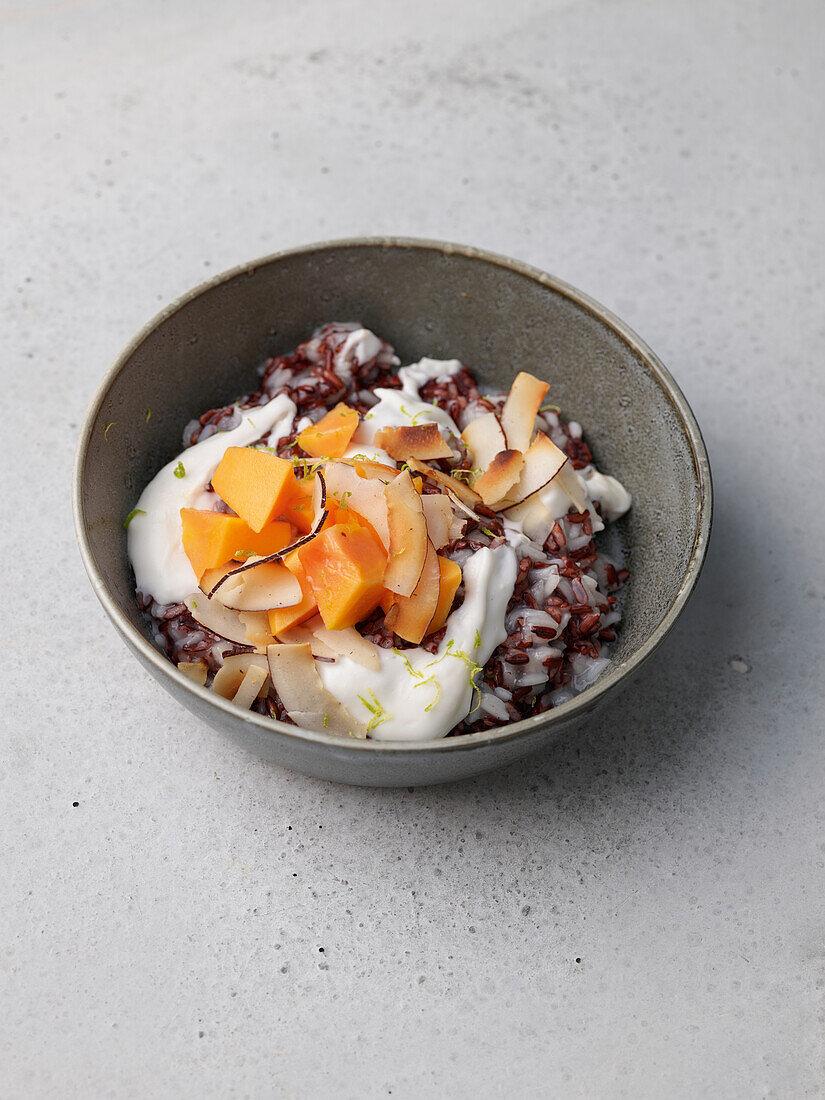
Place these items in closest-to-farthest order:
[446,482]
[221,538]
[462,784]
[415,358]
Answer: [221,538]
[446,482]
[462,784]
[415,358]

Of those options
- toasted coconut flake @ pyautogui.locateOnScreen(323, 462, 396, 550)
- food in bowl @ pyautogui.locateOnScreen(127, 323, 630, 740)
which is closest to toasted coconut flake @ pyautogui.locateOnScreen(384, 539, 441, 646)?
food in bowl @ pyautogui.locateOnScreen(127, 323, 630, 740)

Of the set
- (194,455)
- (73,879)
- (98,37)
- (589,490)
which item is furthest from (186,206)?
(73,879)

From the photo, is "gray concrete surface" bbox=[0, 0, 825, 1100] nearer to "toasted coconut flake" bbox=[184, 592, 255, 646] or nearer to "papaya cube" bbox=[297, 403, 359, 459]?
"toasted coconut flake" bbox=[184, 592, 255, 646]

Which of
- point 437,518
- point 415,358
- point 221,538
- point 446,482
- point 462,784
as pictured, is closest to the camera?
point 221,538

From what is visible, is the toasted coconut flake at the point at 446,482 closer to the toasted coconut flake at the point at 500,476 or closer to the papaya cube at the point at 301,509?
the toasted coconut flake at the point at 500,476

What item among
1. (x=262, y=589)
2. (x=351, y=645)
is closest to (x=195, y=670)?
(x=262, y=589)

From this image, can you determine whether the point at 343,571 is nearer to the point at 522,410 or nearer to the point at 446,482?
the point at 446,482
